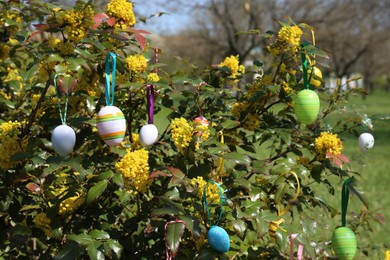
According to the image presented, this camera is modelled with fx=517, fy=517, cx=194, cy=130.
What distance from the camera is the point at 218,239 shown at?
4.99 feet

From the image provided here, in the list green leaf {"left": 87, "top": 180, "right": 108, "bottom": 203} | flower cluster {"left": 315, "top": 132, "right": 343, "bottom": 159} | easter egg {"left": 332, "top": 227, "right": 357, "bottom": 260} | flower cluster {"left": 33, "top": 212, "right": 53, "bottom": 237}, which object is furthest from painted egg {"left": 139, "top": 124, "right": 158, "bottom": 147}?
easter egg {"left": 332, "top": 227, "right": 357, "bottom": 260}

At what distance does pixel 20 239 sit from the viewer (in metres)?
1.81

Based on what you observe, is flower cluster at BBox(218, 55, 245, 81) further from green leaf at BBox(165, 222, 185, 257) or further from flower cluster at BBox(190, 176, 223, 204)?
green leaf at BBox(165, 222, 185, 257)

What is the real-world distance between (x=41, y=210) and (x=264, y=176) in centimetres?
84

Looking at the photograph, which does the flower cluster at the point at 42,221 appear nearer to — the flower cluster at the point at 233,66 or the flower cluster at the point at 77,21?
the flower cluster at the point at 77,21

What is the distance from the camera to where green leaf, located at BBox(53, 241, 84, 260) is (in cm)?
159

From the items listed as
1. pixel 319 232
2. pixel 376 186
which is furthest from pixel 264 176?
pixel 376 186

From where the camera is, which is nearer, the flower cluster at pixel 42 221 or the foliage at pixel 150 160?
the foliage at pixel 150 160

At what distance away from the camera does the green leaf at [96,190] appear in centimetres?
158

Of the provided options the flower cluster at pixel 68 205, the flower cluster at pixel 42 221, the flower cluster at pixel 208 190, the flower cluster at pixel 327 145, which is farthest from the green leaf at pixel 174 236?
the flower cluster at pixel 327 145

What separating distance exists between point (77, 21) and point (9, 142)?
0.49m

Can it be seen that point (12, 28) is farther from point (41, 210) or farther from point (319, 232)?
point (319, 232)

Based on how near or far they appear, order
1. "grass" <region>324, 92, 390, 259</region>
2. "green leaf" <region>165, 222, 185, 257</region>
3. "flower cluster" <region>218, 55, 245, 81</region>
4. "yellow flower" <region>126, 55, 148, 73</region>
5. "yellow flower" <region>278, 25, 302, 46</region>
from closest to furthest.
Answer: "green leaf" <region>165, 222, 185, 257</region>, "yellow flower" <region>126, 55, 148, 73</region>, "yellow flower" <region>278, 25, 302, 46</region>, "flower cluster" <region>218, 55, 245, 81</region>, "grass" <region>324, 92, 390, 259</region>

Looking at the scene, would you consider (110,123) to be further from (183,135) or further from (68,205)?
(68,205)
